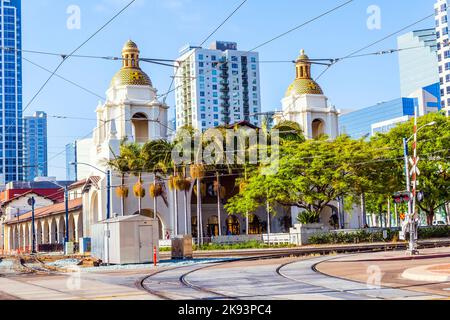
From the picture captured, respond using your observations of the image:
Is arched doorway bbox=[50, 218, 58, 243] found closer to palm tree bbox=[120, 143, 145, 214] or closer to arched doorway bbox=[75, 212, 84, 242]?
arched doorway bbox=[75, 212, 84, 242]

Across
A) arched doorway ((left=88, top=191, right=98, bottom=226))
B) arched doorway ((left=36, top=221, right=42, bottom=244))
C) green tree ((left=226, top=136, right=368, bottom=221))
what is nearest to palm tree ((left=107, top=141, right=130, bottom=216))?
arched doorway ((left=88, top=191, right=98, bottom=226))

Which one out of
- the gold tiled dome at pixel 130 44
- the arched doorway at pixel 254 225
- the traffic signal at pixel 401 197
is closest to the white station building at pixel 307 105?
the arched doorway at pixel 254 225

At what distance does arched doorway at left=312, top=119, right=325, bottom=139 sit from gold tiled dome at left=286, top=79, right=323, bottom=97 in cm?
370

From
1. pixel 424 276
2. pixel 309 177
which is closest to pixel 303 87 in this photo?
pixel 309 177

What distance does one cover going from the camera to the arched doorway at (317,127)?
83.9m

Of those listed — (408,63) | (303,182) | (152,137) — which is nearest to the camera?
(303,182)

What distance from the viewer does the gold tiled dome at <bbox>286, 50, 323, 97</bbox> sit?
82.2 m

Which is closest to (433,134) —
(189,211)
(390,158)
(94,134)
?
(390,158)

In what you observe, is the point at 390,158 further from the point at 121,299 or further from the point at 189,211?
the point at 121,299

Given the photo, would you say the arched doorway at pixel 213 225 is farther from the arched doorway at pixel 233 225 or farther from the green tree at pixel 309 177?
the green tree at pixel 309 177

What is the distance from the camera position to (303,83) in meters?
82.5

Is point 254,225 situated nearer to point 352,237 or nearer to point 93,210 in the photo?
point 93,210

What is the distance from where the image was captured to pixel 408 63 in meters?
198

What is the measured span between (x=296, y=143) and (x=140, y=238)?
31.1 metres
